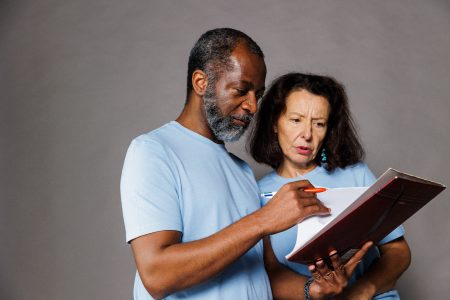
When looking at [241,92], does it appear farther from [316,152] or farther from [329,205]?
[316,152]

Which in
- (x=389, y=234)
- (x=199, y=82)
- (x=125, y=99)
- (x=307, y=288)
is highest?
(x=125, y=99)

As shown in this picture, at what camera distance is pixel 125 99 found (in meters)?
3.04

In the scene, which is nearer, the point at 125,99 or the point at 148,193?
the point at 148,193

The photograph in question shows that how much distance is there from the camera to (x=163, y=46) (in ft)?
10.2

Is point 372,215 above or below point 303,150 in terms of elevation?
below

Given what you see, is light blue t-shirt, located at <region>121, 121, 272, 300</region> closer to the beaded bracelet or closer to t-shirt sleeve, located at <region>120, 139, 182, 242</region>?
t-shirt sleeve, located at <region>120, 139, 182, 242</region>

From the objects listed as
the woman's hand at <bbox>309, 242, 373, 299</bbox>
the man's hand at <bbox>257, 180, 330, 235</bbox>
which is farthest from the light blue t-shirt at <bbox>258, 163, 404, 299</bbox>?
the man's hand at <bbox>257, 180, 330, 235</bbox>

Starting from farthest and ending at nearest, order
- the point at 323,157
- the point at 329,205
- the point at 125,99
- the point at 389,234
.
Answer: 1. the point at 125,99
2. the point at 323,157
3. the point at 389,234
4. the point at 329,205

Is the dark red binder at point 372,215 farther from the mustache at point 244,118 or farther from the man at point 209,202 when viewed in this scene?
the mustache at point 244,118

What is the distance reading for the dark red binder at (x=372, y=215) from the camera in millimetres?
1406

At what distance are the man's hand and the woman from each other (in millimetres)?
683

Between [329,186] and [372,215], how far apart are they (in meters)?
0.69

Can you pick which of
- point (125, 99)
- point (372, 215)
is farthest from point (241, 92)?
point (125, 99)

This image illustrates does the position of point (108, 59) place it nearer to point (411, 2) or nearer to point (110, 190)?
point (110, 190)
